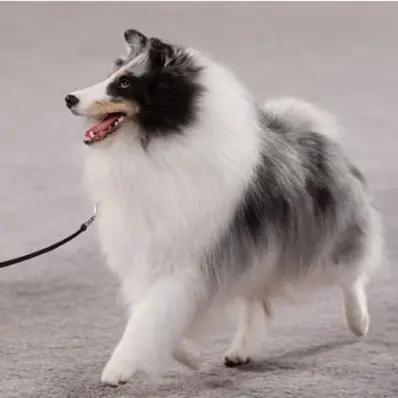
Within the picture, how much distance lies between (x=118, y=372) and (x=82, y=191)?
198cm

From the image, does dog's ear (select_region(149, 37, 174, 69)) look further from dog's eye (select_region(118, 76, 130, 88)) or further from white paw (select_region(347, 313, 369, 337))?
white paw (select_region(347, 313, 369, 337))

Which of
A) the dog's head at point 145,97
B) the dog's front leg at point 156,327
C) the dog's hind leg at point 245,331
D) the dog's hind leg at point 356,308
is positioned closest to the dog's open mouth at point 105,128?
the dog's head at point 145,97

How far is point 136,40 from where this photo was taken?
213cm

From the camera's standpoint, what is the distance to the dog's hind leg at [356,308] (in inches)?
101

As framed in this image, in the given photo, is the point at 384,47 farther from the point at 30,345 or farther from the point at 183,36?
the point at 30,345

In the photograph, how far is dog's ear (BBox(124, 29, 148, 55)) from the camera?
2123 mm

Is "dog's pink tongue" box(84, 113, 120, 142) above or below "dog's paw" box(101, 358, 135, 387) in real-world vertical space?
above

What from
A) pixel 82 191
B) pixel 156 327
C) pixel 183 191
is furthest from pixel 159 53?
pixel 82 191

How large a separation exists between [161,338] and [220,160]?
0.43m

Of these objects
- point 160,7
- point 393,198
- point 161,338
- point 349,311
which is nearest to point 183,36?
point 160,7

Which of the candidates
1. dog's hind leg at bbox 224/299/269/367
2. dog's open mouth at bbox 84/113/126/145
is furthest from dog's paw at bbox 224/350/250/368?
dog's open mouth at bbox 84/113/126/145

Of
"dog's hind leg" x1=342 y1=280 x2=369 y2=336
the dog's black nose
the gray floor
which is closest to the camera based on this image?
the dog's black nose

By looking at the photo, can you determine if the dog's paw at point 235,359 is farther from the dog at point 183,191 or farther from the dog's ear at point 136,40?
the dog's ear at point 136,40

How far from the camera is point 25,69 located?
6.10m
